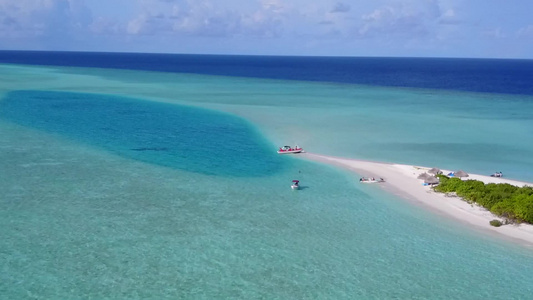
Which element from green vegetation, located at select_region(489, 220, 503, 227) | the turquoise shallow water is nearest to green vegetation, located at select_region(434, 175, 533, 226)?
green vegetation, located at select_region(489, 220, 503, 227)

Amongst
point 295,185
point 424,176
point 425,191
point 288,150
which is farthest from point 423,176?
point 288,150

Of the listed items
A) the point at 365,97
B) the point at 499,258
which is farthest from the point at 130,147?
the point at 365,97

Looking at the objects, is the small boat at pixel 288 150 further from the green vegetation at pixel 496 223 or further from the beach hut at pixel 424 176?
the green vegetation at pixel 496 223

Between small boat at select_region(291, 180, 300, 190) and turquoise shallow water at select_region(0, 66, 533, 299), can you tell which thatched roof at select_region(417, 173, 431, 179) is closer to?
turquoise shallow water at select_region(0, 66, 533, 299)

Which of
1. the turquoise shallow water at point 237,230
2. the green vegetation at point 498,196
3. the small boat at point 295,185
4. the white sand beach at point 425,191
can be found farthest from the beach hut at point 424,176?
the small boat at point 295,185

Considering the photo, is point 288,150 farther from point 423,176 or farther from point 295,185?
point 423,176

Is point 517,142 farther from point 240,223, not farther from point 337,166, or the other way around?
point 240,223
